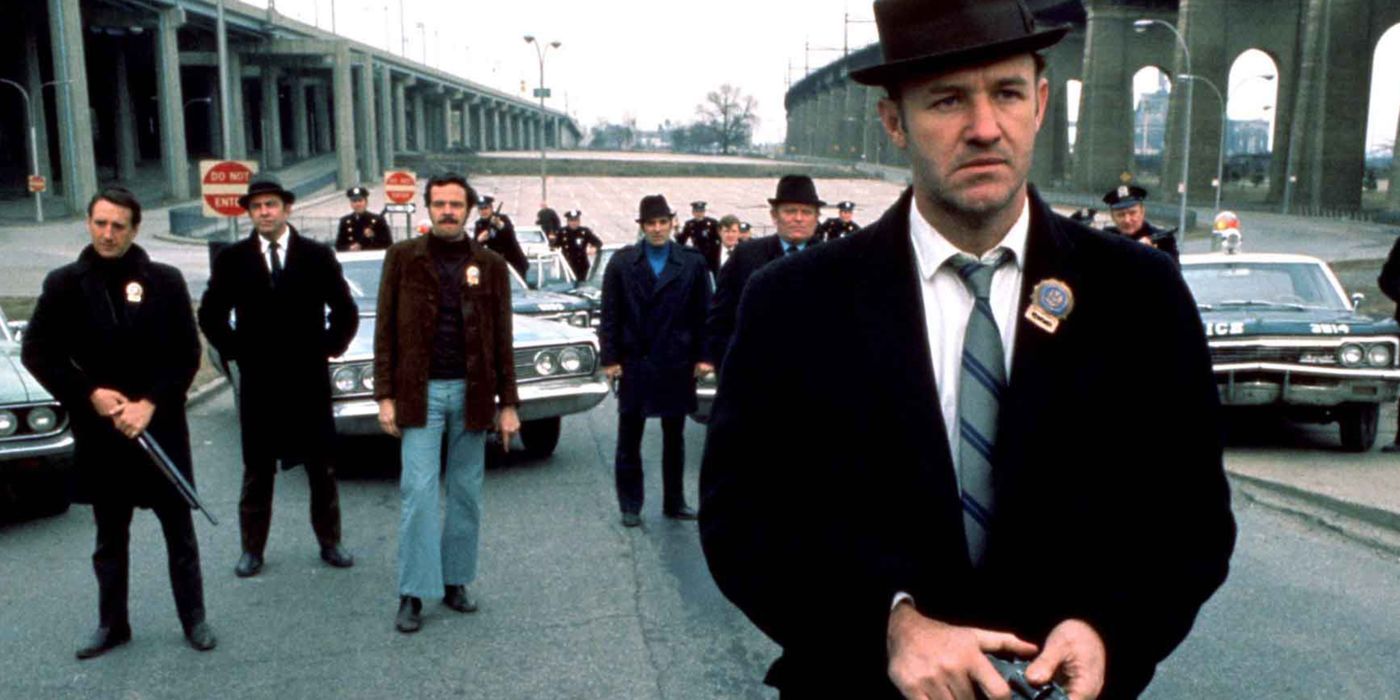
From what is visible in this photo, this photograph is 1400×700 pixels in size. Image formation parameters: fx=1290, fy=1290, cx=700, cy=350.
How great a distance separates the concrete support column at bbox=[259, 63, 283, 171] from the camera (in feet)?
260

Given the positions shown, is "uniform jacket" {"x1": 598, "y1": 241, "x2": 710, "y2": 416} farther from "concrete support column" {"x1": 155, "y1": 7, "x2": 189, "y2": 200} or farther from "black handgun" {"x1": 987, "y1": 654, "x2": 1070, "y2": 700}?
"concrete support column" {"x1": 155, "y1": 7, "x2": 189, "y2": 200}

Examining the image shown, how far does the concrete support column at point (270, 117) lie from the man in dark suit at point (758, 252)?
7742 cm

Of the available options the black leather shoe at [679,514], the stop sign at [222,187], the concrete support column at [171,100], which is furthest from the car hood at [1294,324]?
the concrete support column at [171,100]

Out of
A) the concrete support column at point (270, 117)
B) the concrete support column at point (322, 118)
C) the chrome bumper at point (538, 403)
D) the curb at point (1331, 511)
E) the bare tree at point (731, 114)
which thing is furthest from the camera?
the bare tree at point (731, 114)

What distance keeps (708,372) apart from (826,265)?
5.62 metres

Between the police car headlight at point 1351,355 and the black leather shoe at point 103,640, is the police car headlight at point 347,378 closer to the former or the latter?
the black leather shoe at point 103,640

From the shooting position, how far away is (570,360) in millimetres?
9672

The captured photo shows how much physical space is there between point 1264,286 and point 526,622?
7.88 m

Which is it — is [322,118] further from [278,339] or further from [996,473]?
[996,473]

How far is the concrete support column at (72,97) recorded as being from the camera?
1817 inches

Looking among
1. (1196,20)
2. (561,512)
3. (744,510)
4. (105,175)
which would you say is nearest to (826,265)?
(744,510)

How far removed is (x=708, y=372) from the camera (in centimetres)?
767

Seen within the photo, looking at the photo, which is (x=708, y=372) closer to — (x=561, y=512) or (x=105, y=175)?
(x=561, y=512)

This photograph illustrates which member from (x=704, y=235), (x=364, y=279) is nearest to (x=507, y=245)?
(x=364, y=279)
